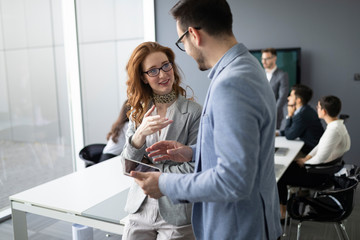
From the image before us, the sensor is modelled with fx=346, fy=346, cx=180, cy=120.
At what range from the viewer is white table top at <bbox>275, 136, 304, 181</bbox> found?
3061 millimetres

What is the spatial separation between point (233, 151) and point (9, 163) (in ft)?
11.5

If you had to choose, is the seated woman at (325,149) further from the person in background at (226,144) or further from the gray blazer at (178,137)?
the person in background at (226,144)

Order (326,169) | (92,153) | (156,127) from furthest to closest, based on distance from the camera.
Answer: (92,153) → (326,169) → (156,127)

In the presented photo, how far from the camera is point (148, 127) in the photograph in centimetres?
149

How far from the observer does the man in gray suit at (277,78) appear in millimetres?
5285

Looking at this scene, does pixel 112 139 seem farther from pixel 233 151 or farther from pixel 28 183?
pixel 233 151

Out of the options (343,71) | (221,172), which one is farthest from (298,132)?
(221,172)

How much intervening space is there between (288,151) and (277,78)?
2087 millimetres

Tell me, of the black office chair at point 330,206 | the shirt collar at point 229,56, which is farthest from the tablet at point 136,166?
the black office chair at point 330,206

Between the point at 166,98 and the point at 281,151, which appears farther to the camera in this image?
the point at 281,151

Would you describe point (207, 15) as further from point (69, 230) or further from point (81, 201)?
point (69, 230)

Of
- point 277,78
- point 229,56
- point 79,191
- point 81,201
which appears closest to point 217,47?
point 229,56

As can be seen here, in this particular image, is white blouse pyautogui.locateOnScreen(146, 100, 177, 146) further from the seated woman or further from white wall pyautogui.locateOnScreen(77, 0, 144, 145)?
white wall pyautogui.locateOnScreen(77, 0, 144, 145)

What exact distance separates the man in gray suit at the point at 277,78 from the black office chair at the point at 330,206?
8.40ft
